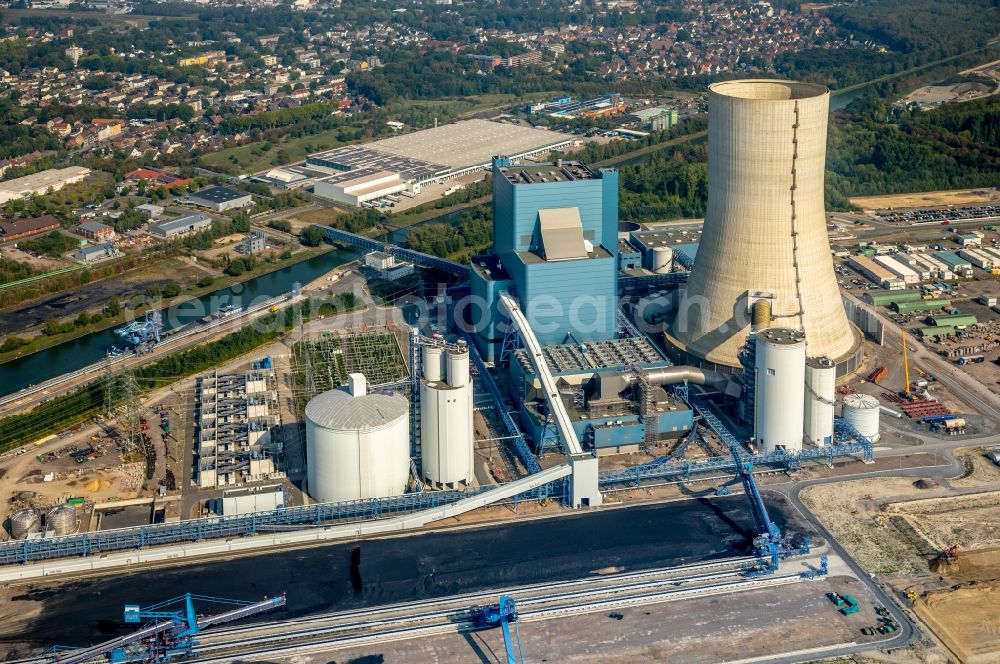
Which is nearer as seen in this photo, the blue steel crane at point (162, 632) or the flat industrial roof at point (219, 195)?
the blue steel crane at point (162, 632)

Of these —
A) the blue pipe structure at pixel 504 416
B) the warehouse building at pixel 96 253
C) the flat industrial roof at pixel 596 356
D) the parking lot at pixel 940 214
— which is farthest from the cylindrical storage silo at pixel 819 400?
the warehouse building at pixel 96 253

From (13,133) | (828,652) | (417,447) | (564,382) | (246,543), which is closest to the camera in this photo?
(828,652)

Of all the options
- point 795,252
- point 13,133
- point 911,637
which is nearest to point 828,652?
point 911,637

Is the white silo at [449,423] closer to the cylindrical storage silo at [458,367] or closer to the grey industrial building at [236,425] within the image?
the cylindrical storage silo at [458,367]

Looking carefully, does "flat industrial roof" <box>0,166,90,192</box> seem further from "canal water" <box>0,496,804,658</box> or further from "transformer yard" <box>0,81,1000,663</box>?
"canal water" <box>0,496,804,658</box>

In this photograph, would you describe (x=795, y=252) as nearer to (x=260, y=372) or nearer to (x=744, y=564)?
(x=744, y=564)

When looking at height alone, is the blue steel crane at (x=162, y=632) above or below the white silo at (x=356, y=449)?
below

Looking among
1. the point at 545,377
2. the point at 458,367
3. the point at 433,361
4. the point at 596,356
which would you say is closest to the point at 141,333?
the point at 433,361
